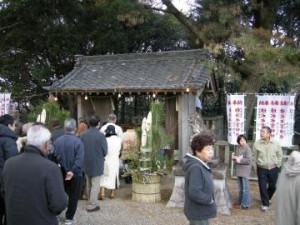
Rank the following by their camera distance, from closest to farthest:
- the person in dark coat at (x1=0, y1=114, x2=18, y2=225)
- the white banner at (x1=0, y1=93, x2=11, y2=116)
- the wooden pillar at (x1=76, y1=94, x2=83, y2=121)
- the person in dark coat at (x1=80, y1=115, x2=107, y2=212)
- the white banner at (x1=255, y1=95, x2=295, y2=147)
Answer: the person in dark coat at (x1=0, y1=114, x2=18, y2=225)
the person in dark coat at (x1=80, y1=115, x2=107, y2=212)
the white banner at (x1=255, y1=95, x2=295, y2=147)
the wooden pillar at (x1=76, y1=94, x2=83, y2=121)
the white banner at (x1=0, y1=93, x2=11, y2=116)

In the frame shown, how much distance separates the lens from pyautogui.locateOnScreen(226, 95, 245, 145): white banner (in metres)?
9.59

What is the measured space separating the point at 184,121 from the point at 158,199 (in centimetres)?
339

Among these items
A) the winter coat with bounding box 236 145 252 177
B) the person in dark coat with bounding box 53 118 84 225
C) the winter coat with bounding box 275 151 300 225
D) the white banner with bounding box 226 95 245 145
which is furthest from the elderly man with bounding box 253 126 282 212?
the winter coat with bounding box 275 151 300 225

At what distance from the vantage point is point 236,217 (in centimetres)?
664

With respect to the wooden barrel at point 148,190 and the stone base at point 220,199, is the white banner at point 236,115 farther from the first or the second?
the wooden barrel at point 148,190

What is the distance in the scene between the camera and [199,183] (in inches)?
149

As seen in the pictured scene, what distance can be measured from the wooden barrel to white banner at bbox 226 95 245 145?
2906 mm

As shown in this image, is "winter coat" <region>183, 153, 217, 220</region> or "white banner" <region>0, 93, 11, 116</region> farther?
"white banner" <region>0, 93, 11, 116</region>

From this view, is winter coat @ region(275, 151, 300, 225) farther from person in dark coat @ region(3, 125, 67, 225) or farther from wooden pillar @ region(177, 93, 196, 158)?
wooden pillar @ region(177, 93, 196, 158)

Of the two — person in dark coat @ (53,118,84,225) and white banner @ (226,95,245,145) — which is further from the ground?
white banner @ (226,95,245,145)

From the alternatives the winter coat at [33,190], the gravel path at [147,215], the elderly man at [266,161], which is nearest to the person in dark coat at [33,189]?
the winter coat at [33,190]

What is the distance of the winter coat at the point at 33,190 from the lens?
308 cm

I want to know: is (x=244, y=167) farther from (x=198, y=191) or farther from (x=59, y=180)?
(x=59, y=180)

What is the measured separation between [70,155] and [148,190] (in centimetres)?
237
